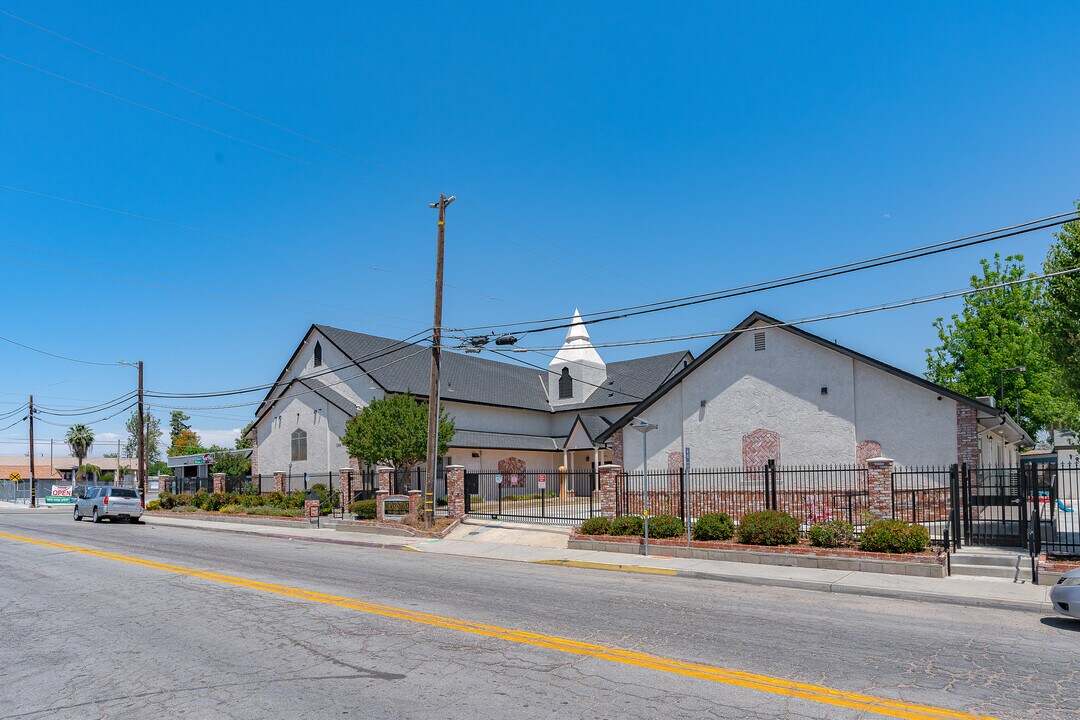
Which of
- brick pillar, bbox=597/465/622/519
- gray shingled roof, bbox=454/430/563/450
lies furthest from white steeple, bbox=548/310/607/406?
brick pillar, bbox=597/465/622/519

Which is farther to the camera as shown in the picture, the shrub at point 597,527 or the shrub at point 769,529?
the shrub at point 597,527

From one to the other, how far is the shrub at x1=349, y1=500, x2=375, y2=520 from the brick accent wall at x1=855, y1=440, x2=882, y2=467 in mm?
17438

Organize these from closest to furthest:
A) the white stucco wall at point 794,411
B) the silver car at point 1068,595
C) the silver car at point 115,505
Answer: the silver car at point 1068,595 → the white stucco wall at point 794,411 → the silver car at point 115,505

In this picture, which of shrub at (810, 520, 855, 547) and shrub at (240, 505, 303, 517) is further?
shrub at (240, 505, 303, 517)

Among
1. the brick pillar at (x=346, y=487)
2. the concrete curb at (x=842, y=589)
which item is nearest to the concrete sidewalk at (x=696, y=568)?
the concrete curb at (x=842, y=589)

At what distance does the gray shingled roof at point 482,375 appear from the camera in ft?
141

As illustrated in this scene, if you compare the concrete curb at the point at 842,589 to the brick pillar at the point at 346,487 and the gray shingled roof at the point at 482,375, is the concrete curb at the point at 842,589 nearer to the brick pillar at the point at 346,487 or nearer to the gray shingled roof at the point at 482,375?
the brick pillar at the point at 346,487

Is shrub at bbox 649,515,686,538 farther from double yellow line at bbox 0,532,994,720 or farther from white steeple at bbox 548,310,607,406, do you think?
white steeple at bbox 548,310,607,406

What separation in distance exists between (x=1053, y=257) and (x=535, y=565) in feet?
→ 49.6

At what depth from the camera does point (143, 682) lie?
7.52m

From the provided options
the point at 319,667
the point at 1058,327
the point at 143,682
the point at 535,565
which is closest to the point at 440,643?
the point at 319,667

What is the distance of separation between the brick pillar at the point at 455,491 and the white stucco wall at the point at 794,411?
6767mm

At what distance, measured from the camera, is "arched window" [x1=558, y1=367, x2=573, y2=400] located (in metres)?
51.0

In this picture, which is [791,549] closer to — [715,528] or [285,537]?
[715,528]
